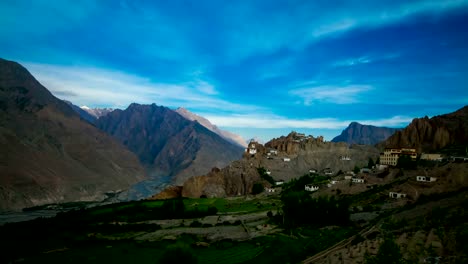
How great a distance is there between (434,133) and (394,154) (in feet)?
73.8

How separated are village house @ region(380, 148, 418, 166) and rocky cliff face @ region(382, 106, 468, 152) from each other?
1023 cm

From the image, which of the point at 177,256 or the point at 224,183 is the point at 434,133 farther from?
the point at 177,256

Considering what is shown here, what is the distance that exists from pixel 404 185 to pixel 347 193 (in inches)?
476

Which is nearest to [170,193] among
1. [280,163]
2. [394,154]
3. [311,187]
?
[280,163]

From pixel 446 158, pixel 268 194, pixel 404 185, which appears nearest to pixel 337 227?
pixel 404 185

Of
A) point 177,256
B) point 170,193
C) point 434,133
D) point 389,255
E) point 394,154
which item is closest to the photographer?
point 389,255

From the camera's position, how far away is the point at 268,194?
98.2m

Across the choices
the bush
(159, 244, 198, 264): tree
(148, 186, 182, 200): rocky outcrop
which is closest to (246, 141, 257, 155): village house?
(148, 186, 182, 200): rocky outcrop

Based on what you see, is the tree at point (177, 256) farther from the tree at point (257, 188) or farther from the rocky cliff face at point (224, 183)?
the rocky cliff face at point (224, 183)

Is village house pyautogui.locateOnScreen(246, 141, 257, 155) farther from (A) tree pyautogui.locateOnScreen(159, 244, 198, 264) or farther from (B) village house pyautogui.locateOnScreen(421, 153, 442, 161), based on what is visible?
(A) tree pyautogui.locateOnScreen(159, 244, 198, 264)

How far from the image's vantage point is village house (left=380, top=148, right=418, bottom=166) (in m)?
101

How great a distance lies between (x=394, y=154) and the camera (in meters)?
103

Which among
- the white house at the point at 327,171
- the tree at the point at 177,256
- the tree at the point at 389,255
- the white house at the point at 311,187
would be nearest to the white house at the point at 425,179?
the white house at the point at 311,187

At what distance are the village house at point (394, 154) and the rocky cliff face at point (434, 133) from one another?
10225 mm
